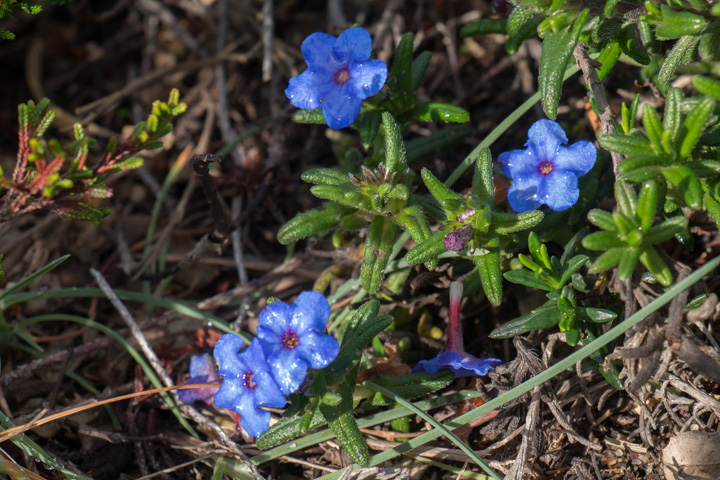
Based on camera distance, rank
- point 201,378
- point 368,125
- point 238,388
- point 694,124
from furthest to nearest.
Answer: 1. point 201,378
2. point 368,125
3. point 238,388
4. point 694,124

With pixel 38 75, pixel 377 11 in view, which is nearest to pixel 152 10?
pixel 38 75

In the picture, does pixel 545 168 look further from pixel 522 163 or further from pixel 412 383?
pixel 412 383

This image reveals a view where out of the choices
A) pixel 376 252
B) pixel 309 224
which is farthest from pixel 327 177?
pixel 376 252

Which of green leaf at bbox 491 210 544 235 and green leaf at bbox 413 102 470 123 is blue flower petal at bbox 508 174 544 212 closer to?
green leaf at bbox 491 210 544 235

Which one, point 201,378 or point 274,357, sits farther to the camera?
point 201,378

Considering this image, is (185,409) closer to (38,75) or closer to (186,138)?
(186,138)

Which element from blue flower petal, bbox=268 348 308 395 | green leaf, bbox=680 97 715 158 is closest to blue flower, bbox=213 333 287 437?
blue flower petal, bbox=268 348 308 395
